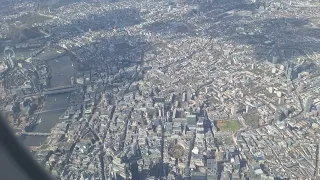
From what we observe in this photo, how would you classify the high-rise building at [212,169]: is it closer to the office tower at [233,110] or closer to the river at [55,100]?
the office tower at [233,110]

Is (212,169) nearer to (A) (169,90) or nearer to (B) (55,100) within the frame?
(A) (169,90)

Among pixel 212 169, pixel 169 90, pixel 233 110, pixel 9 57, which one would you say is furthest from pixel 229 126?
pixel 9 57

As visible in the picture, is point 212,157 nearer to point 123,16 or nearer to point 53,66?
point 53,66

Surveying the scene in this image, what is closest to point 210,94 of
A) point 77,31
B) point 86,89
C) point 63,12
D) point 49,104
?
point 86,89

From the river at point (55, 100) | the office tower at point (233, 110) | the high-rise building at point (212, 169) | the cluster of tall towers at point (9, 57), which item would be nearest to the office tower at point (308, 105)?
the office tower at point (233, 110)

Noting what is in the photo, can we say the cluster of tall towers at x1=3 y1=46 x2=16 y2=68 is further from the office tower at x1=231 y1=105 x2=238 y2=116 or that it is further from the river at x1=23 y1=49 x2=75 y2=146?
the office tower at x1=231 y1=105 x2=238 y2=116
